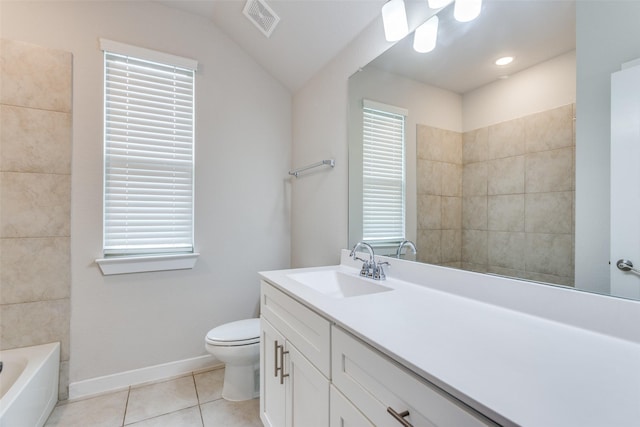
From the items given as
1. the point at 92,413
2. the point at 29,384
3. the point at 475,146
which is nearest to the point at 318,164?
the point at 475,146

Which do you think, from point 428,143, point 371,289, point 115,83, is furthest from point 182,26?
point 371,289

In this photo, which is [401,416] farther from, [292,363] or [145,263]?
[145,263]

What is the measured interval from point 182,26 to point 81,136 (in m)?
1.07

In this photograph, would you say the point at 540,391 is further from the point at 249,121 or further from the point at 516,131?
the point at 249,121

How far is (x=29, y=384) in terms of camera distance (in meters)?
1.41

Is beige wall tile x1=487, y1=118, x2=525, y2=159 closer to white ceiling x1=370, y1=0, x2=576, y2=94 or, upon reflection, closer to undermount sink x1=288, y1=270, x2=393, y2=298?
white ceiling x1=370, y1=0, x2=576, y2=94

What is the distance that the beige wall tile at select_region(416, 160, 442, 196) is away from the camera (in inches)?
51.5

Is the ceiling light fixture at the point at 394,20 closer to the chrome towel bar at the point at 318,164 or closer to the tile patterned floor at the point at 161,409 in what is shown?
the chrome towel bar at the point at 318,164

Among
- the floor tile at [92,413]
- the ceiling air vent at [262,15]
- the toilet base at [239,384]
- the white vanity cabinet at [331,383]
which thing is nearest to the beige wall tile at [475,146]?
the white vanity cabinet at [331,383]

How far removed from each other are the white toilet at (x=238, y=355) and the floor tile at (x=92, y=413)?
60cm

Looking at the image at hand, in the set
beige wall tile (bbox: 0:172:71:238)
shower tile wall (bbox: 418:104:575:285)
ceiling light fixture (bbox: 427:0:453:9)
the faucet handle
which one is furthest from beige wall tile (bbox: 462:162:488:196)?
beige wall tile (bbox: 0:172:71:238)

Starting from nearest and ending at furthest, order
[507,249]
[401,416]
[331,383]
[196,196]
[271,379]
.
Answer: [401,416], [331,383], [507,249], [271,379], [196,196]

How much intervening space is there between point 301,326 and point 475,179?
35.3 inches

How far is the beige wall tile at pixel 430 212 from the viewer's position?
51.5 inches
